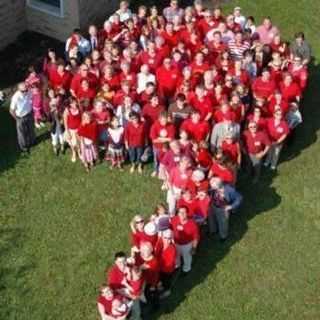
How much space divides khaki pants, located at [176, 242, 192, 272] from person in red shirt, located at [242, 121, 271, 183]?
2.79 meters

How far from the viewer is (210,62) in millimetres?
16719

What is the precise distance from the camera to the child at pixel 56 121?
15.8 m

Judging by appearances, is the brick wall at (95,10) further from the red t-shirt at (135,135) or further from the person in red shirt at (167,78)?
the red t-shirt at (135,135)

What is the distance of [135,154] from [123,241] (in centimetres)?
200

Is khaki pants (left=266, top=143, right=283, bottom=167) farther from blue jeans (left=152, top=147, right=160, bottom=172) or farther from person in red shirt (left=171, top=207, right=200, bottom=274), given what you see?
person in red shirt (left=171, top=207, right=200, bottom=274)

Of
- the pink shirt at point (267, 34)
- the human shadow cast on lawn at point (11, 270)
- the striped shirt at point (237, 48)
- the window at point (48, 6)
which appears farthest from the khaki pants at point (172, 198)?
the window at point (48, 6)

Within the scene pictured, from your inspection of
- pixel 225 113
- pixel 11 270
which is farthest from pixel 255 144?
pixel 11 270

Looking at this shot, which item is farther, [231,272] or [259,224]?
[259,224]

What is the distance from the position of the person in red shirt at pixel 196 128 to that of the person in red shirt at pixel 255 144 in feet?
2.58

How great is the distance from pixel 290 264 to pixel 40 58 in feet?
27.0

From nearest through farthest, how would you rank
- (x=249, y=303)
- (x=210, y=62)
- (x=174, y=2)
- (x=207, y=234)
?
(x=249, y=303) → (x=207, y=234) → (x=210, y=62) → (x=174, y=2)

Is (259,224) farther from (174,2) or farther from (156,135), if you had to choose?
(174,2)

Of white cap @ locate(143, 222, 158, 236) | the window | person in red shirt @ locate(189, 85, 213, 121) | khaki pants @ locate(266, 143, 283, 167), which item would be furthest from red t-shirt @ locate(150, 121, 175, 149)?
the window

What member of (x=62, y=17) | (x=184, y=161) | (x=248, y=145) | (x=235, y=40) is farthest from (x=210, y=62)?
(x=62, y=17)
